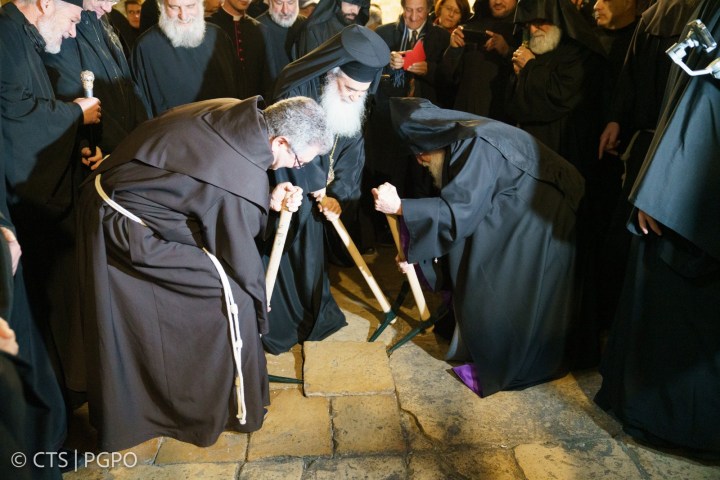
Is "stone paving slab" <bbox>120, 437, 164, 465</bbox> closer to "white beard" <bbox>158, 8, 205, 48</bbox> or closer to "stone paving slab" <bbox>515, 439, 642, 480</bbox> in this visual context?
"stone paving slab" <bbox>515, 439, 642, 480</bbox>

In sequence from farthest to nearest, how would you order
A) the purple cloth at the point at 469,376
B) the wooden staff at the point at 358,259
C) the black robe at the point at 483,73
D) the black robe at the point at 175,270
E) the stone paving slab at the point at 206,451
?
1. the black robe at the point at 483,73
2. the wooden staff at the point at 358,259
3. the purple cloth at the point at 469,376
4. the stone paving slab at the point at 206,451
5. the black robe at the point at 175,270

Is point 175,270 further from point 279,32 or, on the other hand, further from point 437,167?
point 279,32

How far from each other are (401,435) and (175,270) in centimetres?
154

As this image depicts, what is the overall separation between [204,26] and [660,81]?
11.2ft

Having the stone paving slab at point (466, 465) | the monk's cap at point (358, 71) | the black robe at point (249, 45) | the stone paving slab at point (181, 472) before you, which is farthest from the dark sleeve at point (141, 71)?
the stone paving slab at point (466, 465)

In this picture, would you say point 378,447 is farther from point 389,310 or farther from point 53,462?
point 53,462

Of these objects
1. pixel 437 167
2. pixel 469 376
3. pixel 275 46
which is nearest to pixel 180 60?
pixel 275 46

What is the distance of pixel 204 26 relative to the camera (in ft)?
15.1

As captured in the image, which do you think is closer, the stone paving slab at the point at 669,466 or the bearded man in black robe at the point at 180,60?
the stone paving slab at the point at 669,466

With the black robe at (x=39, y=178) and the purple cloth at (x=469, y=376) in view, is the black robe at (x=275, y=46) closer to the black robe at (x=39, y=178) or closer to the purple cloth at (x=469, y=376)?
the black robe at (x=39, y=178)

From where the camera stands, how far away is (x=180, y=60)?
180 inches

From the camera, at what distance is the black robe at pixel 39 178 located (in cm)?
296

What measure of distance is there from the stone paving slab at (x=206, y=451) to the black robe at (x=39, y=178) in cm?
53

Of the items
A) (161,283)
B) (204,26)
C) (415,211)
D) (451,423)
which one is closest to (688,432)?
(451,423)
